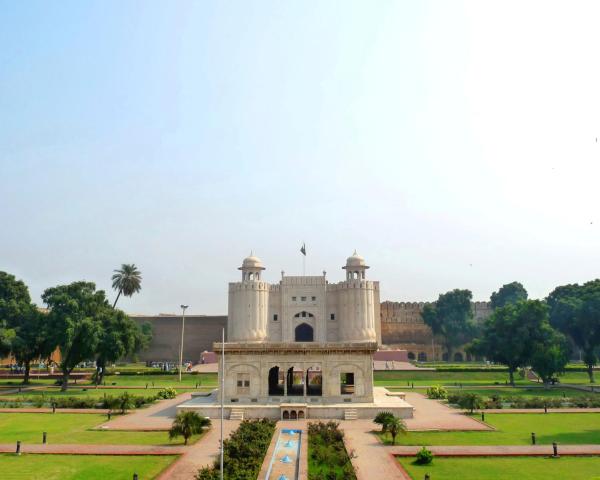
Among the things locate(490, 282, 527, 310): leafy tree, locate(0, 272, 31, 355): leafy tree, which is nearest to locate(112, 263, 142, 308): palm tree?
locate(0, 272, 31, 355): leafy tree

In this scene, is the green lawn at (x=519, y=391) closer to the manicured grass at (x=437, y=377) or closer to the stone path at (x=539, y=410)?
the manicured grass at (x=437, y=377)

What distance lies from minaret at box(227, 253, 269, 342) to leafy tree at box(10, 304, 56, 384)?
20.5m

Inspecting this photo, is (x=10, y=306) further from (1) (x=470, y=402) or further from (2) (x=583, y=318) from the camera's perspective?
(2) (x=583, y=318)

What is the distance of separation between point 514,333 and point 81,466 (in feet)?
127

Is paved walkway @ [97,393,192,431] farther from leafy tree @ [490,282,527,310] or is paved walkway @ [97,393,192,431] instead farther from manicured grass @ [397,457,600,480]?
leafy tree @ [490,282,527,310]

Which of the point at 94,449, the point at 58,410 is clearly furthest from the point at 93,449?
the point at 58,410

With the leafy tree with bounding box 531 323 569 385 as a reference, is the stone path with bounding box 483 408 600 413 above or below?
below

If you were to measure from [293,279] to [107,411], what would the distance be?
33287 mm

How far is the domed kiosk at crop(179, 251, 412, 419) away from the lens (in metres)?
29.4

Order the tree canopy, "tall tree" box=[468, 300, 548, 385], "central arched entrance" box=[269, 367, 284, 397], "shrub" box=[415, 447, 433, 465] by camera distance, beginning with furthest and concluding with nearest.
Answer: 1. "tall tree" box=[468, 300, 548, 385]
2. the tree canopy
3. "central arched entrance" box=[269, 367, 284, 397]
4. "shrub" box=[415, 447, 433, 465]

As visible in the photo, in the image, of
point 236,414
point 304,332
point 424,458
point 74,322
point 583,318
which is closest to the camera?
point 424,458

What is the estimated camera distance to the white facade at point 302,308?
59938 millimetres

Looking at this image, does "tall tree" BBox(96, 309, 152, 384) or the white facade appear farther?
the white facade

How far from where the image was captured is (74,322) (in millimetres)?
42969
